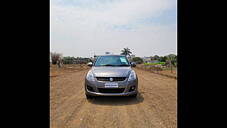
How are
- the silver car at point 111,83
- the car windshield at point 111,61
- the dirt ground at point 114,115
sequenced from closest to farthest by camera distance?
the dirt ground at point 114,115 → the silver car at point 111,83 → the car windshield at point 111,61

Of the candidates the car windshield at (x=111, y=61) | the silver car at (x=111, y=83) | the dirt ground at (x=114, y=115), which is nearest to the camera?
the dirt ground at (x=114, y=115)

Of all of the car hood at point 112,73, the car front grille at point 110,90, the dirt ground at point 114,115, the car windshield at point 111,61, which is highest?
the car windshield at point 111,61

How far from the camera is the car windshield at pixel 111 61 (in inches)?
224

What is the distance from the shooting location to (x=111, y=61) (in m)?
5.80

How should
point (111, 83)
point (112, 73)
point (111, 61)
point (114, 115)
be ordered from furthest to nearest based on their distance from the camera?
1. point (111, 61)
2. point (112, 73)
3. point (111, 83)
4. point (114, 115)

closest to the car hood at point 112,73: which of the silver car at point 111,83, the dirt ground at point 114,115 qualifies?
the silver car at point 111,83

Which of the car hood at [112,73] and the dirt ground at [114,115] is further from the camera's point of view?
the car hood at [112,73]

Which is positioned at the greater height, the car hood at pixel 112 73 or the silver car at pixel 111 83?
the car hood at pixel 112 73

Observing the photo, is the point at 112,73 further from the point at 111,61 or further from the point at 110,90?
the point at 111,61

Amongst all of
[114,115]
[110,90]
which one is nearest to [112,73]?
[110,90]

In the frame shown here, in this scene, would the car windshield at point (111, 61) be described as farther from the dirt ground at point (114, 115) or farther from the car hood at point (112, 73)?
the dirt ground at point (114, 115)
